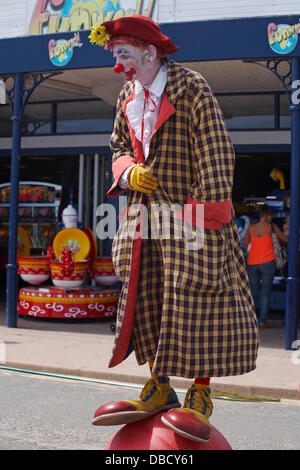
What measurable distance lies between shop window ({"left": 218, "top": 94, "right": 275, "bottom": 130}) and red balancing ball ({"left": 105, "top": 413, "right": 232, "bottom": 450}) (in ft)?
30.8

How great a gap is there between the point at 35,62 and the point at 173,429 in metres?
7.80

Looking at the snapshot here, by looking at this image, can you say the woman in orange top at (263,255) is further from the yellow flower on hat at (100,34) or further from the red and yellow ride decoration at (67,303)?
the yellow flower on hat at (100,34)

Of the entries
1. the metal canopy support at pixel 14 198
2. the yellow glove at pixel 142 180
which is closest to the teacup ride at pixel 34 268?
the metal canopy support at pixel 14 198

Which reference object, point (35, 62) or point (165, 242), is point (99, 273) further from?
point (165, 242)

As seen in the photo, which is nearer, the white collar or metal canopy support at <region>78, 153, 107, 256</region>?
the white collar

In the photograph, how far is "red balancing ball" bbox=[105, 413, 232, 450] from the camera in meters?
2.72

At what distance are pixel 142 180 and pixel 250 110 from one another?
9244 mm

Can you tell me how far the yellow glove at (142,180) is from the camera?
2959 mm

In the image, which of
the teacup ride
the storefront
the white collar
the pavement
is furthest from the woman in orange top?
the white collar

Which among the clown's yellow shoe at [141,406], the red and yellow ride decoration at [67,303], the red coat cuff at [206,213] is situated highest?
the red coat cuff at [206,213]

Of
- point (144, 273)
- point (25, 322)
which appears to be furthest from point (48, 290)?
point (144, 273)

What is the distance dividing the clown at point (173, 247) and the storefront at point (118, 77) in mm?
5479

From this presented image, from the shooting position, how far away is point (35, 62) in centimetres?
964

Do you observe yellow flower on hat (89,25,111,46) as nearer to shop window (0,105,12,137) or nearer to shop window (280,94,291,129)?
shop window (280,94,291,129)
